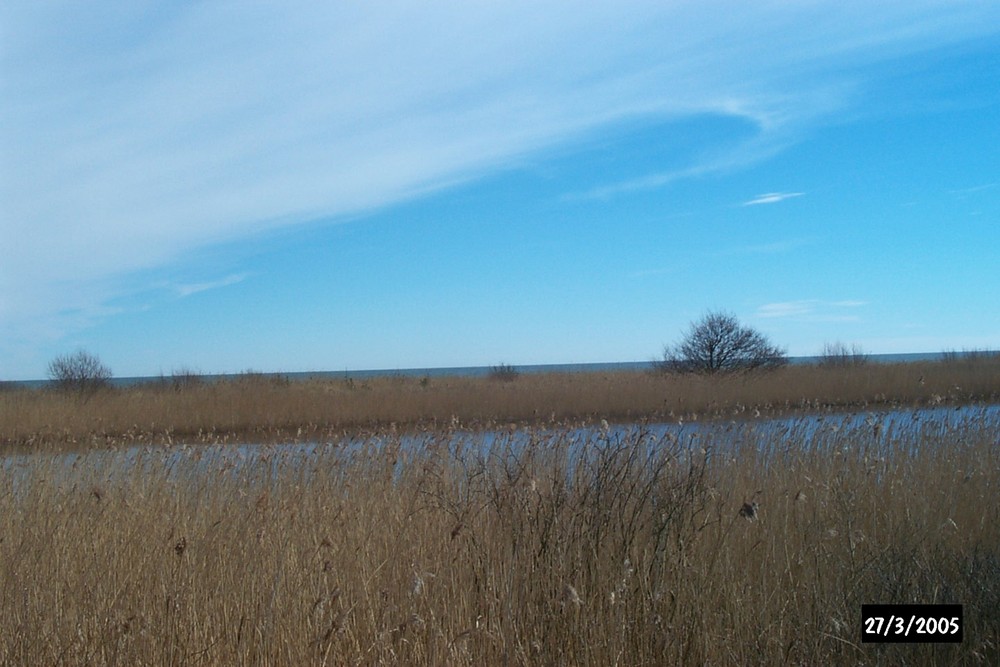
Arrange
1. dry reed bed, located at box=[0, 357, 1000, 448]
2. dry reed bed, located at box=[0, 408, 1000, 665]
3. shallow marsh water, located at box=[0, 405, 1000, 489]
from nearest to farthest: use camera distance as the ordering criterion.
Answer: dry reed bed, located at box=[0, 408, 1000, 665] < shallow marsh water, located at box=[0, 405, 1000, 489] < dry reed bed, located at box=[0, 357, 1000, 448]

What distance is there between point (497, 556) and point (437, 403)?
1624 cm

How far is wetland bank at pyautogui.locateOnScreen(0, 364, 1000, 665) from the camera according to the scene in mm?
3900

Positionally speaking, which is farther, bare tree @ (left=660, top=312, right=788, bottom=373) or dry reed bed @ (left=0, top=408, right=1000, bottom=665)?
bare tree @ (left=660, top=312, right=788, bottom=373)

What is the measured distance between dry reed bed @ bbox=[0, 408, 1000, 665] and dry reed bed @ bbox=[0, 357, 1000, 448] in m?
10.6

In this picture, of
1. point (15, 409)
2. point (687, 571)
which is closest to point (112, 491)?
point (687, 571)

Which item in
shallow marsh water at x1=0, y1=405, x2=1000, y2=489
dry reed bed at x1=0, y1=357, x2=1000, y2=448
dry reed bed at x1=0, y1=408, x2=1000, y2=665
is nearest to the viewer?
dry reed bed at x1=0, y1=408, x2=1000, y2=665

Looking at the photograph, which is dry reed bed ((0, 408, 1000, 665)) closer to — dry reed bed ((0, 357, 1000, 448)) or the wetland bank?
the wetland bank

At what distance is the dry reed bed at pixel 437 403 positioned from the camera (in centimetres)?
1764

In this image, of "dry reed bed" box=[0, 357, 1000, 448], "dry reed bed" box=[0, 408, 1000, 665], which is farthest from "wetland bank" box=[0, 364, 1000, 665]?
"dry reed bed" box=[0, 357, 1000, 448]

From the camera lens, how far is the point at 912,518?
5441 mm

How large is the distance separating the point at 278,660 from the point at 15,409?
1687 cm

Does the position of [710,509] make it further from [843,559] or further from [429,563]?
[429,563]

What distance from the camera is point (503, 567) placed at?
4.23m

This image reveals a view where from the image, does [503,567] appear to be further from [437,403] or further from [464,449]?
[437,403]
